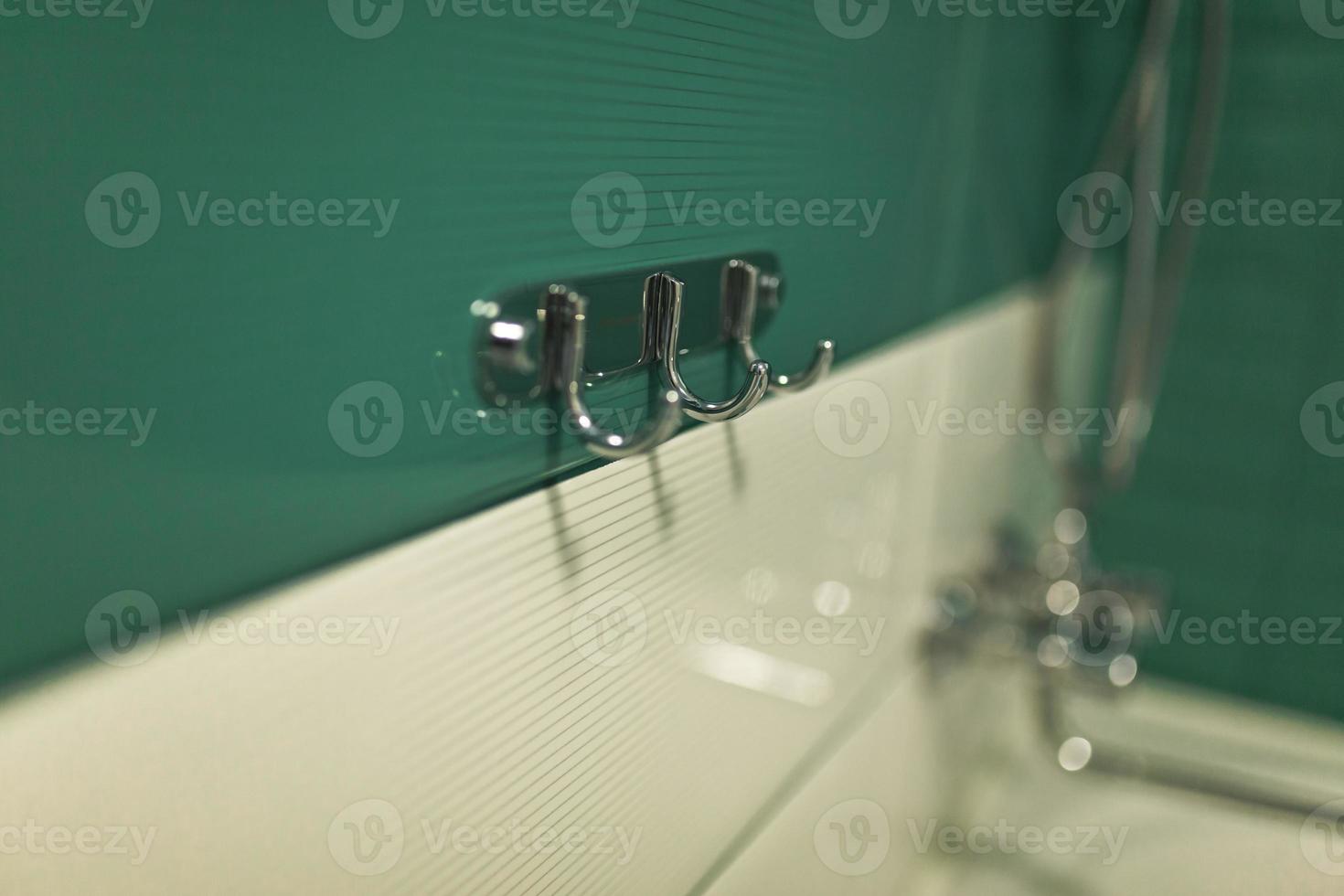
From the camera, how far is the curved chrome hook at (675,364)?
0.44 meters

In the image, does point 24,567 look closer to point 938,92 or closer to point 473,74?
point 473,74

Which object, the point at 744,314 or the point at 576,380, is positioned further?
the point at 744,314

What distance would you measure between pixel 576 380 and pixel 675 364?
48 mm

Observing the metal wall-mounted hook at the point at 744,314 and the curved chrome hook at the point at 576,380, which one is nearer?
the curved chrome hook at the point at 576,380

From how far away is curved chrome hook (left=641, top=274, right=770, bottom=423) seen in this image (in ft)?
1.45

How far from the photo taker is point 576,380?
1.37 feet

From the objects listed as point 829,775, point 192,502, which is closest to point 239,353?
point 192,502

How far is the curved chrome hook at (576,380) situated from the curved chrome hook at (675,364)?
13 mm

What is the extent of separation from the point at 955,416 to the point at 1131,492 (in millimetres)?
497

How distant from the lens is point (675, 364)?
0.45 metres

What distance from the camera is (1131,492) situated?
1294mm

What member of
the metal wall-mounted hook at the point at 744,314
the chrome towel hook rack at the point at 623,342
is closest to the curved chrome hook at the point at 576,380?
the chrome towel hook rack at the point at 623,342

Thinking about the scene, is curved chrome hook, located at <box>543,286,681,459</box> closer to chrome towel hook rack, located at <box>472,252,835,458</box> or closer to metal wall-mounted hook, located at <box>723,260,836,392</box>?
chrome towel hook rack, located at <box>472,252,835,458</box>

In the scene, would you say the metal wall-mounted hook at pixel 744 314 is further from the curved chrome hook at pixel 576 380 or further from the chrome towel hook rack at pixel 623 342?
the curved chrome hook at pixel 576 380
